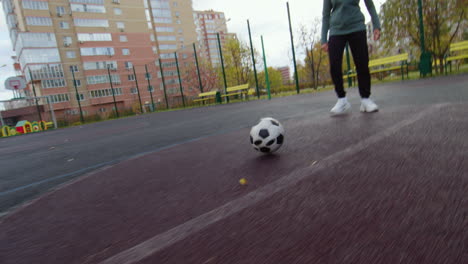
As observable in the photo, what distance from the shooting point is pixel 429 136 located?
1.89 metres

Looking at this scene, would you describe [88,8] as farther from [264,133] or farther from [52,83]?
[264,133]

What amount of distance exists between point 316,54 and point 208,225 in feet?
95.7

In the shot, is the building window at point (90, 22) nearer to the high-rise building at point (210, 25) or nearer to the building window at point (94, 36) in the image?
the building window at point (94, 36)

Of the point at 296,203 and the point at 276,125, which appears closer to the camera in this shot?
the point at 296,203

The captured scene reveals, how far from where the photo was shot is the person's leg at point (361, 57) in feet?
10.9

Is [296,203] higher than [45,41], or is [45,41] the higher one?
[45,41]

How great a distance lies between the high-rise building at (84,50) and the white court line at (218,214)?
3405 centimetres

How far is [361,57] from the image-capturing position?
3354 millimetres

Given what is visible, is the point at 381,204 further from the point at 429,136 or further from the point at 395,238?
the point at 429,136

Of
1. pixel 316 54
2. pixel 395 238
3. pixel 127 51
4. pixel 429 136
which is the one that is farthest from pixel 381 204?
pixel 127 51

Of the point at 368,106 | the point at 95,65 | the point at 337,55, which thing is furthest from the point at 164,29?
the point at 368,106

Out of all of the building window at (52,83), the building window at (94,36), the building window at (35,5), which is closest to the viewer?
the building window at (35,5)

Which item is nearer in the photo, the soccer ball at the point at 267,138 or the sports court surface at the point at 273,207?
the sports court surface at the point at 273,207

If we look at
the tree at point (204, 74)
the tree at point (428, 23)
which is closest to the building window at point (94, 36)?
the tree at point (204, 74)
